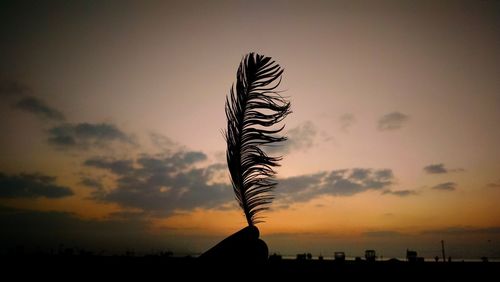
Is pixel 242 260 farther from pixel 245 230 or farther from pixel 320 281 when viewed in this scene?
pixel 320 281

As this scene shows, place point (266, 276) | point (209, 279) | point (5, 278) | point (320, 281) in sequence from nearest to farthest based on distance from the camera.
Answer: point (209, 279), point (266, 276), point (5, 278), point (320, 281)

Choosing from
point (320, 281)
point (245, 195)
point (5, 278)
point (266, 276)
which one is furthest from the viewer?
point (320, 281)

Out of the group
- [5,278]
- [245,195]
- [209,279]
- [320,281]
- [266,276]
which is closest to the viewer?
[209,279]

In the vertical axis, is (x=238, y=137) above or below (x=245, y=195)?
above

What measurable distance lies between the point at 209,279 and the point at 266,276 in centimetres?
80

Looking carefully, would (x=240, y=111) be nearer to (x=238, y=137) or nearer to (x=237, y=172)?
(x=238, y=137)

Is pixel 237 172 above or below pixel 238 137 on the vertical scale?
below

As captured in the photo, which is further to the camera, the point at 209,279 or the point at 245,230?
the point at 245,230

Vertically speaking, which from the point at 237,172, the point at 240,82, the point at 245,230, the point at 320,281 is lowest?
the point at 320,281

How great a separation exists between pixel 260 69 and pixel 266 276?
3.06 m

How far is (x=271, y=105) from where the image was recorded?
5.23m

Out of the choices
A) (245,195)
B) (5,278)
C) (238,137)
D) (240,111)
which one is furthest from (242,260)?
(5,278)

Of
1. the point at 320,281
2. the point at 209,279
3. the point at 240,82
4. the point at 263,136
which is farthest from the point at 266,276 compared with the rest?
the point at 320,281

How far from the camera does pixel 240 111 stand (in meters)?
5.35
